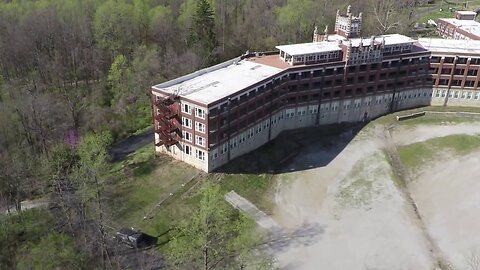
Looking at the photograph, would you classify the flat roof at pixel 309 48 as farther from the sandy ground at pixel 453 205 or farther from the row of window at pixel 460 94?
the sandy ground at pixel 453 205

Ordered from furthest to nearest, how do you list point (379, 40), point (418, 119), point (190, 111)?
point (418, 119)
point (379, 40)
point (190, 111)

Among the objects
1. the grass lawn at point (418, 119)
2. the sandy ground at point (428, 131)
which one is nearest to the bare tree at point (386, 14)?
the grass lawn at point (418, 119)

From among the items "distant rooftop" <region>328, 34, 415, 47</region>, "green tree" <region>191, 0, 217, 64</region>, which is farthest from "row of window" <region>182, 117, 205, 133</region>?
"green tree" <region>191, 0, 217, 64</region>

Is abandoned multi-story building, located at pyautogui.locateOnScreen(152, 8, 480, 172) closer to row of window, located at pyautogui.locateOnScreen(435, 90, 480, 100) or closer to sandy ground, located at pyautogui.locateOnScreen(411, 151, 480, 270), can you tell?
row of window, located at pyautogui.locateOnScreen(435, 90, 480, 100)

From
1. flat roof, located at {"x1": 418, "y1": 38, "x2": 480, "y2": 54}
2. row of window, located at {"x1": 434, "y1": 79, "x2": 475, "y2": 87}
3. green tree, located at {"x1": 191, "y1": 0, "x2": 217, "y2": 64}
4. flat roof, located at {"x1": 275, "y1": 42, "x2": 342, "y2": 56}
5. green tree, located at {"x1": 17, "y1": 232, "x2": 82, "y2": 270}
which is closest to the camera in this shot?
green tree, located at {"x1": 17, "y1": 232, "x2": 82, "y2": 270}

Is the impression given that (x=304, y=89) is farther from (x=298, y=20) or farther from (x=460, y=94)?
(x=298, y=20)

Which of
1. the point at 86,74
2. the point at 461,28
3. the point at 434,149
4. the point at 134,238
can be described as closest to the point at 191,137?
the point at 134,238

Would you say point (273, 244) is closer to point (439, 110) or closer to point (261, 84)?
point (261, 84)

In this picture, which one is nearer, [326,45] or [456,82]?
[326,45]
